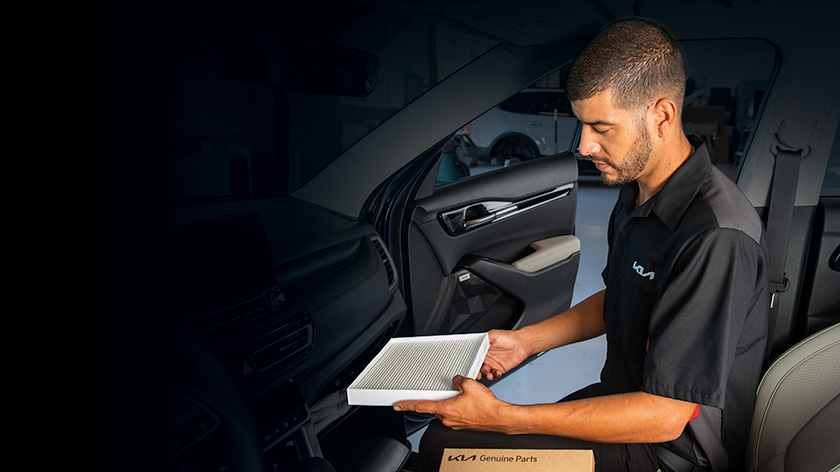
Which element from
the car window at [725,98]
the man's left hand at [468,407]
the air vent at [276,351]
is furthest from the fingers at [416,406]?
the car window at [725,98]

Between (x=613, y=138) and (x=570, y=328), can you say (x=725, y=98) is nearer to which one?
(x=570, y=328)

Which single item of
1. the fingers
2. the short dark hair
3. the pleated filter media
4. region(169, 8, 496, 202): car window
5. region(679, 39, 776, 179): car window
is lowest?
the fingers

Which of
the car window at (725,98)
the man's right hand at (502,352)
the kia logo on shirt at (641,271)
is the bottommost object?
the man's right hand at (502,352)

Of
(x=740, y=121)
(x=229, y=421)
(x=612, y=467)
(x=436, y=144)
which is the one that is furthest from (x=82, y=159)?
(x=740, y=121)

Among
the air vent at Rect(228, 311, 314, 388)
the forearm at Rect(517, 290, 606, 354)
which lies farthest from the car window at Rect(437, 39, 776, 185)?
the air vent at Rect(228, 311, 314, 388)

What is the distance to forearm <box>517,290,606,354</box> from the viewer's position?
1.46m

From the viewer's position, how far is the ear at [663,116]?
1.04m

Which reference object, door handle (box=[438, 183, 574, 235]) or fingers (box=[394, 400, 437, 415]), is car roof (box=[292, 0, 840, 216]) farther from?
door handle (box=[438, 183, 574, 235])

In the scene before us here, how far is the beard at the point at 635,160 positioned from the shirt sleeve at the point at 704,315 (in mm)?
196

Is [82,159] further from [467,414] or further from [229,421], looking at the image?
[467,414]

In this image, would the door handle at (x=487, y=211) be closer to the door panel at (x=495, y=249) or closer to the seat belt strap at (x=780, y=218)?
the door panel at (x=495, y=249)

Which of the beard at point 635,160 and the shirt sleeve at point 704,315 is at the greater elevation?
the beard at point 635,160

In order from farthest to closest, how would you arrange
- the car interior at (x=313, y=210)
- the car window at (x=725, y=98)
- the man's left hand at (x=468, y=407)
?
the car window at (x=725, y=98) < the man's left hand at (x=468, y=407) < the car interior at (x=313, y=210)

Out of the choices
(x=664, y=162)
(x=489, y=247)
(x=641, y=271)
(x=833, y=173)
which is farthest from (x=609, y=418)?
(x=833, y=173)
